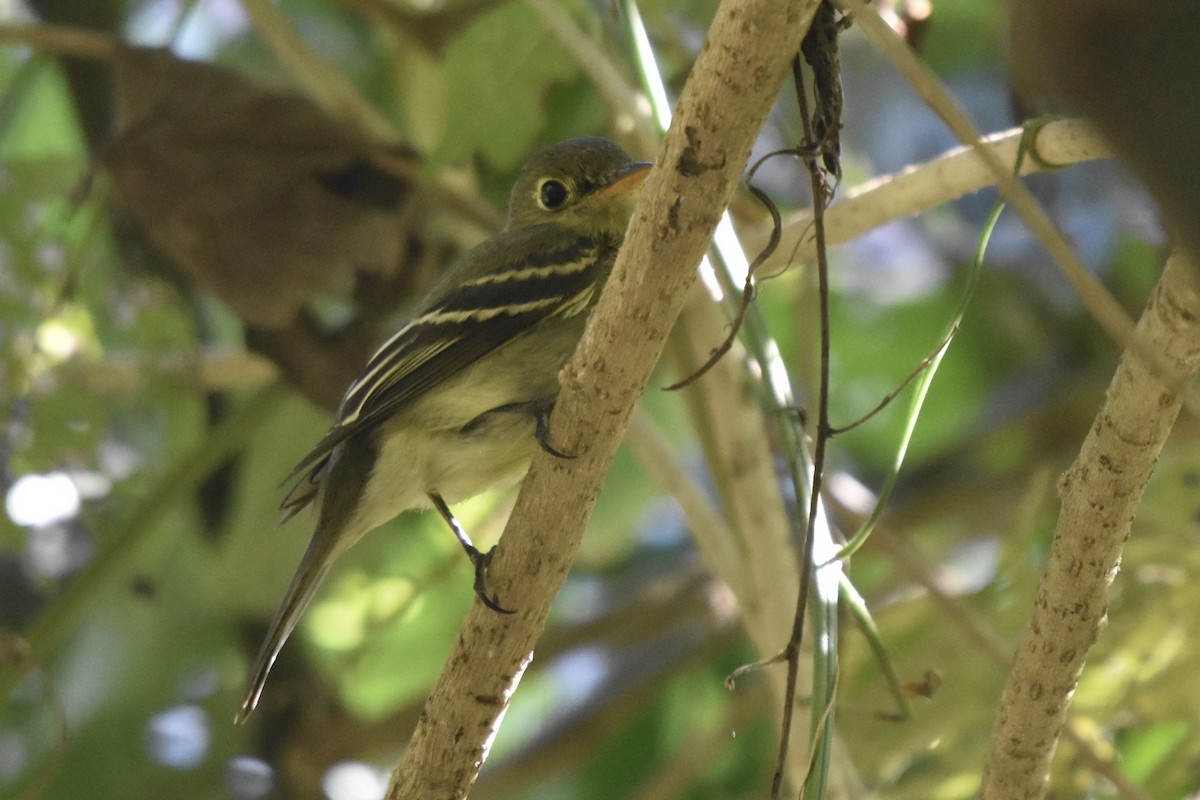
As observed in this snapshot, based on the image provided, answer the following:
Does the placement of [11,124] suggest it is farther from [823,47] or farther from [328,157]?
[823,47]

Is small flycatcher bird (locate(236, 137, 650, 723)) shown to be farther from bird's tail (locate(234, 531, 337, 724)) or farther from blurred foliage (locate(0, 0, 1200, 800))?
blurred foliage (locate(0, 0, 1200, 800))

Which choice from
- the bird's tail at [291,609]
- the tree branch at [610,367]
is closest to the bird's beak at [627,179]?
the bird's tail at [291,609]

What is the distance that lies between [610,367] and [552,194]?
1.63 meters

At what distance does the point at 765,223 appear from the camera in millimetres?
2359

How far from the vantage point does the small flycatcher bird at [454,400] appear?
229 cm

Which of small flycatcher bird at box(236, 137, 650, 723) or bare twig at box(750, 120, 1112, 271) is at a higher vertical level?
small flycatcher bird at box(236, 137, 650, 723)

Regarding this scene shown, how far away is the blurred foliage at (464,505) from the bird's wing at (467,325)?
505 mm

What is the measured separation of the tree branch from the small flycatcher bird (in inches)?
30.6

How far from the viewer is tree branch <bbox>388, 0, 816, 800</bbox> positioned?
1.11 m

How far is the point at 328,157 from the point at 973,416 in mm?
2089

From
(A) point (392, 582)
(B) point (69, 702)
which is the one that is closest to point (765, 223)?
(A) point (392, 582)

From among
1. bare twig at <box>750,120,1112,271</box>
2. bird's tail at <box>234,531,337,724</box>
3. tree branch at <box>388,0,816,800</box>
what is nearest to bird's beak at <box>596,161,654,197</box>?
bare twig at <box>750,120,1112,271</box>

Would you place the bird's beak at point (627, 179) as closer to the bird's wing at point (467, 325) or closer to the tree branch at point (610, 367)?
the bird's wing at point (467, 325)

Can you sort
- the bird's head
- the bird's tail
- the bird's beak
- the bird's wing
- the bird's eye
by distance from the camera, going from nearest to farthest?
the bird's tail → the bird's wing → the bird's beak → the bird's head → the bird's eye
